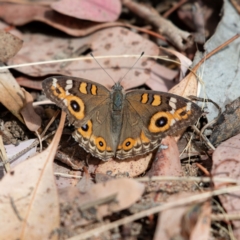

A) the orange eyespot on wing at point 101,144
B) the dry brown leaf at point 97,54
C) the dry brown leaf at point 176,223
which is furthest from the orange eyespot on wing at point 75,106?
the dry brown leaf at point 176,223

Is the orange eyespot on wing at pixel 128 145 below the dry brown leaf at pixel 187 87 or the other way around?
below

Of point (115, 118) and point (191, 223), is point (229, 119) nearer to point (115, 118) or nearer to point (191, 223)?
point (115, 118)

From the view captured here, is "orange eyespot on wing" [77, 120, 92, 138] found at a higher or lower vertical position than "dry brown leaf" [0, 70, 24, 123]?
lower

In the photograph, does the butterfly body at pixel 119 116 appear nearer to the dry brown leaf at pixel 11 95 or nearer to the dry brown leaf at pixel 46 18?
the dry brown leaf at pixel 11 95

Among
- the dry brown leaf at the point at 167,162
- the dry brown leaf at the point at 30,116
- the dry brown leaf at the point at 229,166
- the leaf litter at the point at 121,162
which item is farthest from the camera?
the dry brown leaf at the point at 30,116

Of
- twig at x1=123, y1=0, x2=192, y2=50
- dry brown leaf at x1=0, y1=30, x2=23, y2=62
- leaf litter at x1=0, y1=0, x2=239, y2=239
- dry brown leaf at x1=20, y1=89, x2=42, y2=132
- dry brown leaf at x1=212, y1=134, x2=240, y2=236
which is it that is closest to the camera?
leaf litter at x1=0, y1=0, x2=239, y2=239

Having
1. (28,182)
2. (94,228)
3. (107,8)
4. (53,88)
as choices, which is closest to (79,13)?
(107,8)

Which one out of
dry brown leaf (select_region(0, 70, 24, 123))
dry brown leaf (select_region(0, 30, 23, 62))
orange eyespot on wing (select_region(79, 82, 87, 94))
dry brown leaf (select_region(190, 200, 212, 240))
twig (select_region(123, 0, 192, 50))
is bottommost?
dry brown leaf (select_region(190, 200, 212, 240))

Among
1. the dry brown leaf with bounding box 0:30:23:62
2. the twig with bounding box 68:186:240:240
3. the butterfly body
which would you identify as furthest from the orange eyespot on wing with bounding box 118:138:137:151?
the dry brown leaf with bounding box 0:30:23:62

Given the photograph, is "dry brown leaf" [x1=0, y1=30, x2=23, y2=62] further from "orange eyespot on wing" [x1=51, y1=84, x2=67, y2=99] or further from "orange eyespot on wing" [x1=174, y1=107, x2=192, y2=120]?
"orange eyespot on wing" [x1=174, y1=107, x2=192, y2=120]
